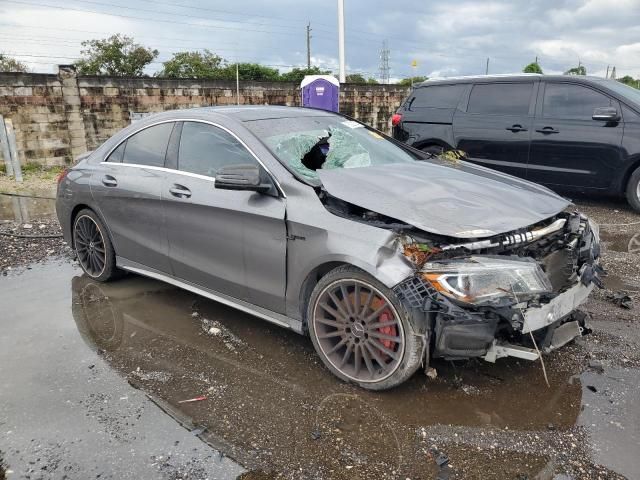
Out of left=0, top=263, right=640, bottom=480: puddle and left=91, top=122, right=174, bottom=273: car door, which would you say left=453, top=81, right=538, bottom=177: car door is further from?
left=91, top=122, right=174, bottom=273: car door

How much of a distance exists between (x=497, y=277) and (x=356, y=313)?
81 cm

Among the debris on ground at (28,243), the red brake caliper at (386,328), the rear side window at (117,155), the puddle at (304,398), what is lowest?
the puddle at (304,398)

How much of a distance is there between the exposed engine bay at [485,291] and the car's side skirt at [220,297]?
822mm

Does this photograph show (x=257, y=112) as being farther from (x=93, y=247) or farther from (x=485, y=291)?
(x=485, y=291)

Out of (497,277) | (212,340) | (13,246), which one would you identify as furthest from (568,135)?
(13,246)

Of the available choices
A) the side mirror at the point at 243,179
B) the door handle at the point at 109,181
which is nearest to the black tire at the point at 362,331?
the side mirror at the point at 243,179

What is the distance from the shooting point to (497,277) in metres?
2.72

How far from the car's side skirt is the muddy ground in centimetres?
27

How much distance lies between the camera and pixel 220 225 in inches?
141

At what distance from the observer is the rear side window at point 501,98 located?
7.65 metres

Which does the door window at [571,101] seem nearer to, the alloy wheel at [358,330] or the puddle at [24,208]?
the alloy wheel at [358,330]

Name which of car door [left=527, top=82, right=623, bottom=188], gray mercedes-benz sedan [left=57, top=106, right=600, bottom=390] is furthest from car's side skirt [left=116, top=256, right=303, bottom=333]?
car door [left=527, top=82, right=623, bottom=188]

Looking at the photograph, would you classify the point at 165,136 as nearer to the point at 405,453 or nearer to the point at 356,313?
the point at 356,313

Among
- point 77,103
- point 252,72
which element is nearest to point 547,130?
point 77,103
